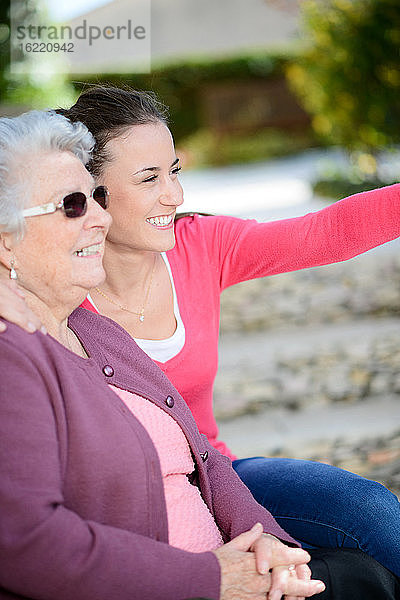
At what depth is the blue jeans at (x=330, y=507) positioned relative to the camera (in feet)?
6.17

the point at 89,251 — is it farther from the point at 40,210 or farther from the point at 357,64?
the point at 357,64

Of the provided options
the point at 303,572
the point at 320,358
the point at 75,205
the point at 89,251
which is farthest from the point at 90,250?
the point at 320,358

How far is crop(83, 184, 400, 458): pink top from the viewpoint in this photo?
2.09m

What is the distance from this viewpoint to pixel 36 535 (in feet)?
4.37

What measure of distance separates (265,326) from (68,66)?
4617mm

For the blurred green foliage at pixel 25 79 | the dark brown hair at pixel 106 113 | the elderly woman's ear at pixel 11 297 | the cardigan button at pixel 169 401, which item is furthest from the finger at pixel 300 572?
the blurred green foliage at pixel 25 79

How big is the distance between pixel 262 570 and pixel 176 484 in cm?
27

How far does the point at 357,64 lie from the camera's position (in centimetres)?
706

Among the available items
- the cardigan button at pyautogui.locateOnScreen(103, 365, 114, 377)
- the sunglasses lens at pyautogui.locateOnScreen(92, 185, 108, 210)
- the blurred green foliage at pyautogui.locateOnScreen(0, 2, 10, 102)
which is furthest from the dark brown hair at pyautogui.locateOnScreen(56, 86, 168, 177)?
the blurred green foliage at pyautogui.locateOnScreen(0, 2, 10, 102)

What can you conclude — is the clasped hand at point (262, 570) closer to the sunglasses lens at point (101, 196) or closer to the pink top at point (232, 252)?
the pink top at point (232, 252)

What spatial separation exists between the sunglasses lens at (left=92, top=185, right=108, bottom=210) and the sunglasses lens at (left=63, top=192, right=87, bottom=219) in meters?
0.31

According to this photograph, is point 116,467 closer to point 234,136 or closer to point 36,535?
point 36,535

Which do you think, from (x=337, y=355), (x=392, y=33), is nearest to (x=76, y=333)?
(x=337, y=355)

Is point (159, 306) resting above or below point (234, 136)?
below
